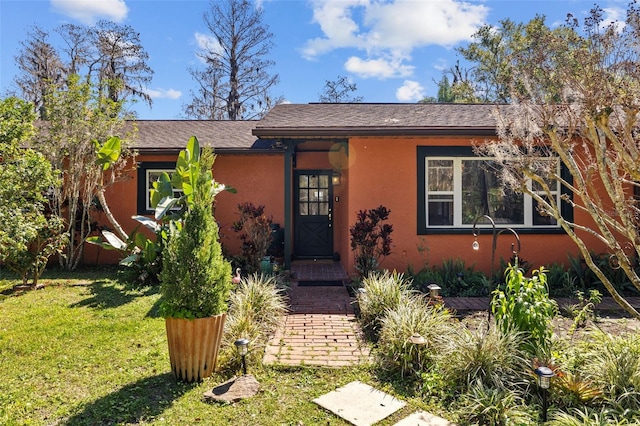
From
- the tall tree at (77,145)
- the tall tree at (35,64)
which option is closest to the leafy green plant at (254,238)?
the tall tree at (77,145)

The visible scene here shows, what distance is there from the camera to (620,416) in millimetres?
3076

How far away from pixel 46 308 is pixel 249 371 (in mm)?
4342

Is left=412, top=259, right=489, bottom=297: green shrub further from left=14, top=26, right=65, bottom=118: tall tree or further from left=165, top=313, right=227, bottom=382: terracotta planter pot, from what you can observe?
left=14, top=26, right=65, bottom=118: tall tree

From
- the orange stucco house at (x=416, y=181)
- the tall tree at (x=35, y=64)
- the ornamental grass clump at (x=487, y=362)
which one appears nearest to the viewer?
the ornamental grass clump at (x=487, y=362)

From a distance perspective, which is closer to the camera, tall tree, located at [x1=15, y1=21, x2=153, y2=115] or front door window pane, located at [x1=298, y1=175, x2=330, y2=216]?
front door window pane, located at [x1=298, y1=175, x2=330, y2=216]

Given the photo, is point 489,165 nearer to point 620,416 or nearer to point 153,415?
point 620,416

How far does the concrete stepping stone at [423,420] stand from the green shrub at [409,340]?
2.10ft

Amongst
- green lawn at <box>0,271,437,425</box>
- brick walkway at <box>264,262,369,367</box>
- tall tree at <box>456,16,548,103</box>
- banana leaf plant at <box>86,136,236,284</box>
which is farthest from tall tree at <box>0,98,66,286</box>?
tall tree at <box>456,16,548,103</box>

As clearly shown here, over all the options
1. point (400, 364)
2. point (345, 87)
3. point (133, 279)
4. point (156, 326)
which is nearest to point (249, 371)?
point (400, 364)

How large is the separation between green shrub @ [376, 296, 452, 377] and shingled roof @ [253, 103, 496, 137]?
4226mm

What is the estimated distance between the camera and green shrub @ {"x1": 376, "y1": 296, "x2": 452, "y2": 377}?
4082 mm

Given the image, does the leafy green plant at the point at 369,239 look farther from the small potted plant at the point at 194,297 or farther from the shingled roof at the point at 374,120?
the small potted plant at the point at 194,297

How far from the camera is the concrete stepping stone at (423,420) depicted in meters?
3.21

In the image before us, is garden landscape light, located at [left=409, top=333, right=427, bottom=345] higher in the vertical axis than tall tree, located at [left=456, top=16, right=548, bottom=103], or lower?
lower
